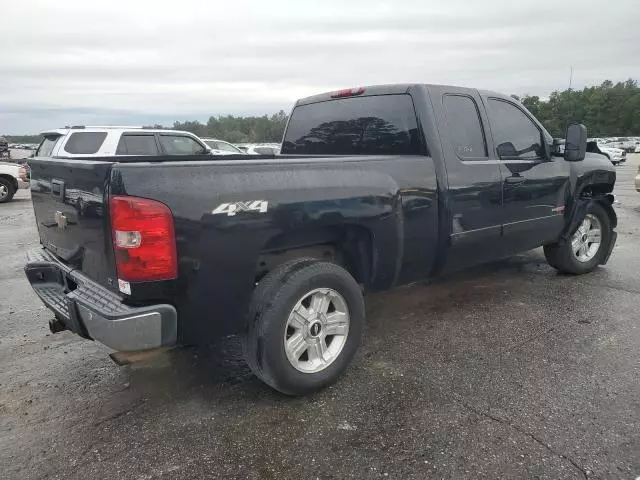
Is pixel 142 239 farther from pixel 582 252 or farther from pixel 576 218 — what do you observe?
pixel 582 252

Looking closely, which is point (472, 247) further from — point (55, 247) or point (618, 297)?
point (55, 247)

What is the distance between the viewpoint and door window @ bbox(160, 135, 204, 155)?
1138 centimetres

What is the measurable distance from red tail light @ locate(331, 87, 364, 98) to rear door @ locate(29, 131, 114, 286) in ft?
7.50

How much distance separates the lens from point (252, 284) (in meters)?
2.91

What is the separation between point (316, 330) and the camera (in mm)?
3141

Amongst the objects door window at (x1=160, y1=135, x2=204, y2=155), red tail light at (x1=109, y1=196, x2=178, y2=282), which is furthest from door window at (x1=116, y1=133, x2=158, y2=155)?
red tail light at (x1=109, y1=196, x2=178, y2=282)

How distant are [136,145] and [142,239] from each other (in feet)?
29.9

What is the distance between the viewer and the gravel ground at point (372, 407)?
8.14ft

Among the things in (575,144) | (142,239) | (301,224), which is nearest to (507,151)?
(575,144)

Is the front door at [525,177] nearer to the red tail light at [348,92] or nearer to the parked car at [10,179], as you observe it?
the red tail light at [348,92]

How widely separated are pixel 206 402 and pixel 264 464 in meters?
0.72

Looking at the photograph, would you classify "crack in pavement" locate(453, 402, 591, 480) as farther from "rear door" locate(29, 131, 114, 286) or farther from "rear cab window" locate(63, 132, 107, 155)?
Result: "rear cab window" locate(63, 132, 107, 155)

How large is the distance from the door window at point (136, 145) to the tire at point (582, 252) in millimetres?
8404

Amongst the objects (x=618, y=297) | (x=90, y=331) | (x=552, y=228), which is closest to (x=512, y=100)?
(x=552, y=228)
